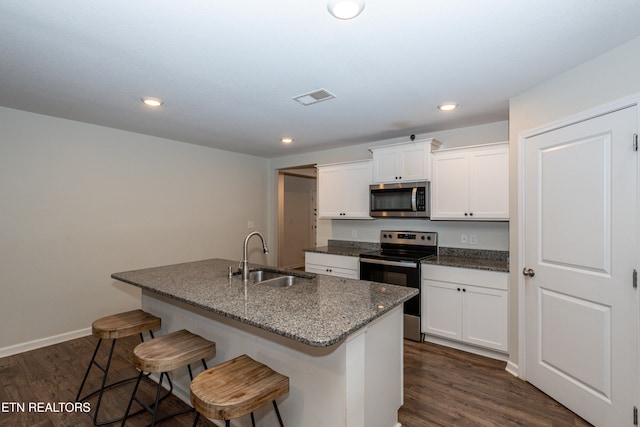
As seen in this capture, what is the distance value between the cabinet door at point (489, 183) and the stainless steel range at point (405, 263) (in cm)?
70

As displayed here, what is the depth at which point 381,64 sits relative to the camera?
2.01m

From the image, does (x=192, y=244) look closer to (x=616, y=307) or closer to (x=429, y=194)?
(x=429, y=194)

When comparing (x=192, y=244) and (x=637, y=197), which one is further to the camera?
(x=192, y=244)

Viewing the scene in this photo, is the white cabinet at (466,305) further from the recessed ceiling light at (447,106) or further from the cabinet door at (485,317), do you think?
the recessed ceiling light at (447,106)

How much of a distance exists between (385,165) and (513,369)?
7.91ft

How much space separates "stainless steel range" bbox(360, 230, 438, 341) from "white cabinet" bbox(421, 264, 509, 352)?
10 cm

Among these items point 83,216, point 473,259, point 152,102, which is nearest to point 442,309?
point 473,259

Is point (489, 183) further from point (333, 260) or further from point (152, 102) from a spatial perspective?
point (152, 102)

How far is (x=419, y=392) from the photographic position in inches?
92.0

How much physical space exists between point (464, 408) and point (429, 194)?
6.79 feet

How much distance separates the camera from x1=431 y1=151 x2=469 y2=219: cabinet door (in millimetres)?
3229

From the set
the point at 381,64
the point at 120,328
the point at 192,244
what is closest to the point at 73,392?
the point at 120,328

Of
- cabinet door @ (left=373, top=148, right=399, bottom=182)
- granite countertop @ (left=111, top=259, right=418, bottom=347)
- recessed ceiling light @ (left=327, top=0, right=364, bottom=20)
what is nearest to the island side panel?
granite countertop @ (left=111, top=259, right=418, bottom=347)

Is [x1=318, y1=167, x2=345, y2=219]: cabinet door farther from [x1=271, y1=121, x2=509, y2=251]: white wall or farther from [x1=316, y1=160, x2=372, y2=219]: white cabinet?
[x1=271, y1=121, x2=509, y2=251]: white wall
